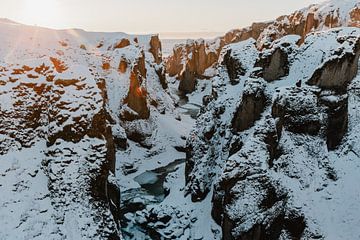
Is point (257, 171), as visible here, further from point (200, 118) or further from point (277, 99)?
point (200, 118)

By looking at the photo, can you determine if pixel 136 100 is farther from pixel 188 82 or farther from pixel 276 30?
pixel 188 82

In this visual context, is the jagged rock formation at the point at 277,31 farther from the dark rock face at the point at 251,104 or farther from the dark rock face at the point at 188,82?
the dark rock face at the point at 251,104

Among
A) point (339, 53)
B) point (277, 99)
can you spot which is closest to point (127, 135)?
point (277, 99)

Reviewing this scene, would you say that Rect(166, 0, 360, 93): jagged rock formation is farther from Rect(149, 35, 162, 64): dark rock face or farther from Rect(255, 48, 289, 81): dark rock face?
Rect(149, 35, 162, 64): dark rock face

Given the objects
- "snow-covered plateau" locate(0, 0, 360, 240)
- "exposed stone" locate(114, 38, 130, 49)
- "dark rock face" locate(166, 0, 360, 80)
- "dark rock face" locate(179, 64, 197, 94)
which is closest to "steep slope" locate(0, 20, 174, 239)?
"snow-covered plateau" locate(0, 0, 360, 240)

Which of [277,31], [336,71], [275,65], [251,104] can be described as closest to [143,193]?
[251,104]
